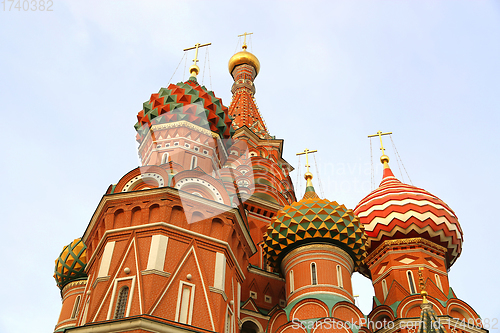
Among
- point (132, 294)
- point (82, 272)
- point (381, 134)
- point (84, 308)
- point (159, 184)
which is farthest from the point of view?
point (381, 134)

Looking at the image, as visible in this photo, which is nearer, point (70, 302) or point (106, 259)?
point (106, 259)

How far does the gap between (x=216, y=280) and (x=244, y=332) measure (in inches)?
148

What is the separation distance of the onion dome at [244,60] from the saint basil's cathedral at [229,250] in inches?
406

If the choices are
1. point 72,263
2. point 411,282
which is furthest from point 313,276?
point 72,263

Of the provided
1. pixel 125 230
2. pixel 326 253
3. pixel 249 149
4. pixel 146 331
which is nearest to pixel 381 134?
pixel 249 149

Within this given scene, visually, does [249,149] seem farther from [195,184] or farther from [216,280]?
[216,280]

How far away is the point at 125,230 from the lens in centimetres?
1452

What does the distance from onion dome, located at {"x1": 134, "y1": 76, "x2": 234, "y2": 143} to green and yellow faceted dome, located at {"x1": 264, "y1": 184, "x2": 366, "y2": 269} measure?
4343mm

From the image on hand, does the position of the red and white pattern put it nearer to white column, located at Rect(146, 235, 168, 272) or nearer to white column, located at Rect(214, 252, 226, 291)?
white column, located at Rect(214, 252, 226, 291)

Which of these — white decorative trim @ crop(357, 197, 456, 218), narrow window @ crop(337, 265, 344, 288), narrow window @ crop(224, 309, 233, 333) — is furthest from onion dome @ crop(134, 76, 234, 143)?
narrow window @ crop(224, 309, 233, 333)

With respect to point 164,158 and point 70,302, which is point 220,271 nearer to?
point 164,158

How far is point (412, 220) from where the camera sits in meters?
19.9

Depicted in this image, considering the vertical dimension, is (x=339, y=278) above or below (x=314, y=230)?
below

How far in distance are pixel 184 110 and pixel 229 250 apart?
6.14 metres
